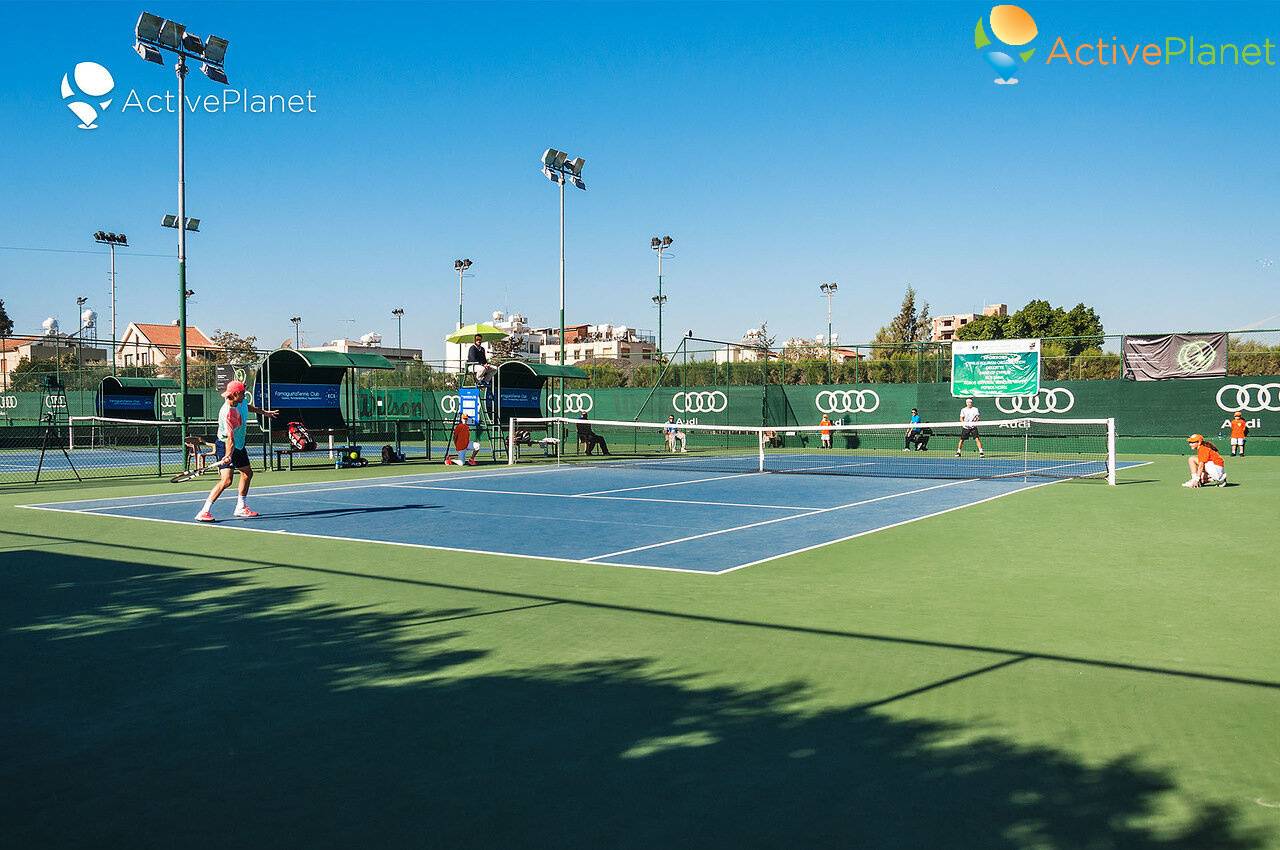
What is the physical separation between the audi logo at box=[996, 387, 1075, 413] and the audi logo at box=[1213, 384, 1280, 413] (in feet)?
13.1

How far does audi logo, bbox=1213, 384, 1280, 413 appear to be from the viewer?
26594mm

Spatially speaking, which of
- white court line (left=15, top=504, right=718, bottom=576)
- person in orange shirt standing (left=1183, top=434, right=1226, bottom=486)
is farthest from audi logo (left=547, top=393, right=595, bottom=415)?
white court line (left=15, top=504, right=718, bottom=576)

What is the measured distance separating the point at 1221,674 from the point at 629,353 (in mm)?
123733

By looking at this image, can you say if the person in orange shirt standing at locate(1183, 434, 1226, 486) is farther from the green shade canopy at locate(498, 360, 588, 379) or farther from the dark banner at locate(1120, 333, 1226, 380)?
the green shade canopy at locate(498, 360, 588, 379)

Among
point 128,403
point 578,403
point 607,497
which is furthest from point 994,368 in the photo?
point 128,403

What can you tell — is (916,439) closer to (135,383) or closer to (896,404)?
(896,404)

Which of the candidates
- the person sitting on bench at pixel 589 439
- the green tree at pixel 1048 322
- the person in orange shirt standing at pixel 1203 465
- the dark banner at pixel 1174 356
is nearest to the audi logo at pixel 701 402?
the person sitting on bench at pixel 589 439

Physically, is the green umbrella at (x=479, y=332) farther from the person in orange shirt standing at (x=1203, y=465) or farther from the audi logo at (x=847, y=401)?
the person in orange shirt standing at (x=1203, y=465)

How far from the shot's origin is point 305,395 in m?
22.7

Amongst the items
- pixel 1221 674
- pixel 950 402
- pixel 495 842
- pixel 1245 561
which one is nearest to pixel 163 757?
pixel 495 842

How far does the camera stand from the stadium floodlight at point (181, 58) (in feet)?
64.5

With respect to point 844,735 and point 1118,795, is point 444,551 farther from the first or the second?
point 1118,795

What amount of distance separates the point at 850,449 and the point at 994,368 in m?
5.33

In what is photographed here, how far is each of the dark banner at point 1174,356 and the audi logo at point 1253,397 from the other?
582 mm
